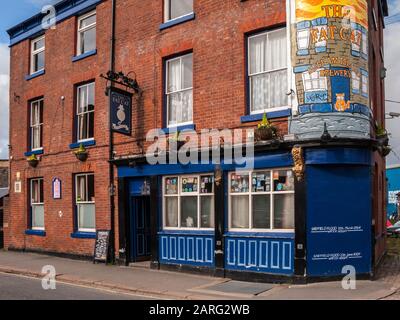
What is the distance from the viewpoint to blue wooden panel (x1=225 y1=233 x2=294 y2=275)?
428 inches

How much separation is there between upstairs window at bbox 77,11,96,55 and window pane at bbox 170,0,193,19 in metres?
3.47

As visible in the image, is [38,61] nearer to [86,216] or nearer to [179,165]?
[86,216]

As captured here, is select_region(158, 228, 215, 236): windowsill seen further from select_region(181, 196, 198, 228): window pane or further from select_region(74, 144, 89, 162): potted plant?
select_region(74, 144, 89, 162): potted plant

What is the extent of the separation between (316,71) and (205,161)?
353 cm

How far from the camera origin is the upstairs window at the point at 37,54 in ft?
60.2

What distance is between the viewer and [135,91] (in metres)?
14.3

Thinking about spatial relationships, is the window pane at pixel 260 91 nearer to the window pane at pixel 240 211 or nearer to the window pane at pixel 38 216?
the window pane at pixel 240 211

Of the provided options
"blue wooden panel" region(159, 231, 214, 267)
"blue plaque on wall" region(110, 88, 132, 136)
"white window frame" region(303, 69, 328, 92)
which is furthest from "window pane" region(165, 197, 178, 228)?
"white window frame" region(303, 69, 328, 92)

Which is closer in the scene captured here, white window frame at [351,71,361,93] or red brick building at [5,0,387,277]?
white window frame at [351,71,361,93]

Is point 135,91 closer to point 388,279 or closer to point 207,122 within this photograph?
point 207,122

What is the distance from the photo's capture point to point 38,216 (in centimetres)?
1812

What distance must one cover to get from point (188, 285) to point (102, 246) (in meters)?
4.65

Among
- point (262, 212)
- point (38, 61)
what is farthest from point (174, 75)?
point (38, 61)
